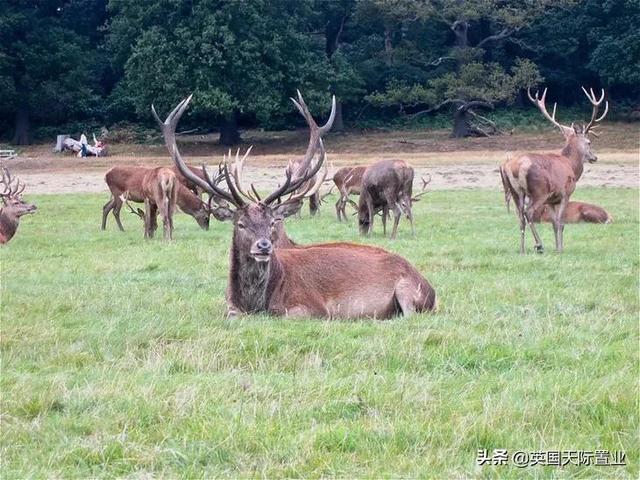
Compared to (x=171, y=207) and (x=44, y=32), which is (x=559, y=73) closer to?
(x=44, y=32)

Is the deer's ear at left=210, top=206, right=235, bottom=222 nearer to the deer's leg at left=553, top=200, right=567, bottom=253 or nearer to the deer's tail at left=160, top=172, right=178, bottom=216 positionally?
the deer's leg at left=553, top=200, right=567, bottom=253

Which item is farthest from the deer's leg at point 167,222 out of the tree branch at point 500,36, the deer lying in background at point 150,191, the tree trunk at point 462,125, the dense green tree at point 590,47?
the dense green tree at point 590,47

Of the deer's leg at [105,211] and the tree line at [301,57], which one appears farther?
the tree line at [301,57]

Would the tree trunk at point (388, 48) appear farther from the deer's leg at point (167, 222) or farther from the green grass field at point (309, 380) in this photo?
the green grass field at point (309, 380)

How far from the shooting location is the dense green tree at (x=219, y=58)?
120ft

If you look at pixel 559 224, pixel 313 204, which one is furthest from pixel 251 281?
pixel 313 204

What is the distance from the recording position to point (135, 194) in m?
17.6

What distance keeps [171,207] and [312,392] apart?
11287 millimetres

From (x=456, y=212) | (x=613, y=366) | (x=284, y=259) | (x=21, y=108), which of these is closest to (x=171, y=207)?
(x=456, y=212)

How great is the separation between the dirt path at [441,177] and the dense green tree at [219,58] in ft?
22.3

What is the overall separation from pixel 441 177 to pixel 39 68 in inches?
761

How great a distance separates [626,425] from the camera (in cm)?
460

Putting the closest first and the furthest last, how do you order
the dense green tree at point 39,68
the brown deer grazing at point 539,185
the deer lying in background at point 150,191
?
1. the brown deer grazing at point 539,185
2. the deer lying in background at point 150,191
3. the dense green tree at point 39,68

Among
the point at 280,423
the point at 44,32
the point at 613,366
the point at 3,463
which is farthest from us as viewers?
the point at 44,32
